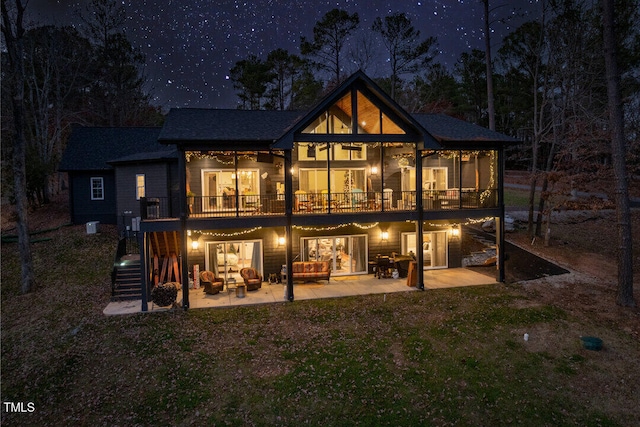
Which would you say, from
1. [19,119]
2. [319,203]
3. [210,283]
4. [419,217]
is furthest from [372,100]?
[19,119]

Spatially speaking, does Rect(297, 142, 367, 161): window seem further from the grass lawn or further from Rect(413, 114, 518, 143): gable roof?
the grass lawn

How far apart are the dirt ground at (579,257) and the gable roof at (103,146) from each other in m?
4.21

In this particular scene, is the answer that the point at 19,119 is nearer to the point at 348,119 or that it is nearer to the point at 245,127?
the point at 245,127

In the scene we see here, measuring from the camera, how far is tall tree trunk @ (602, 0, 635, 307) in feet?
45.7

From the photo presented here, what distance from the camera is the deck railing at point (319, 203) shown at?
54.1 feet

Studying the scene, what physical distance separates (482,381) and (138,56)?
140ft

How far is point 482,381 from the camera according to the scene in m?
9.80

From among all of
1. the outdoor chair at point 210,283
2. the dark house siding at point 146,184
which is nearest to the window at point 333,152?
the dark house siding at point 146,184

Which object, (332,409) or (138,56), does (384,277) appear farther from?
(138,56)

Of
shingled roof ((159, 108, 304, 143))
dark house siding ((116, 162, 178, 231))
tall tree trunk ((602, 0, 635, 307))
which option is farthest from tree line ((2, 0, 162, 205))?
tall tree trunk ((602, 0, 635, 307))

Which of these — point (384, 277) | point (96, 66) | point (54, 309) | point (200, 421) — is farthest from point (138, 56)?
point (200, 421)

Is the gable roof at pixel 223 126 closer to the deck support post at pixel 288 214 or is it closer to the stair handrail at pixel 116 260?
the deck support post at pixel 288 214

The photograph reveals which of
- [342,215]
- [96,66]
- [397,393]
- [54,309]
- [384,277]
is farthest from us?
[96,66]

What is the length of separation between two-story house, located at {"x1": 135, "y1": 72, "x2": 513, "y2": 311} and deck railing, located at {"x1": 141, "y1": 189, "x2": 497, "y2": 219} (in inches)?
2.7
